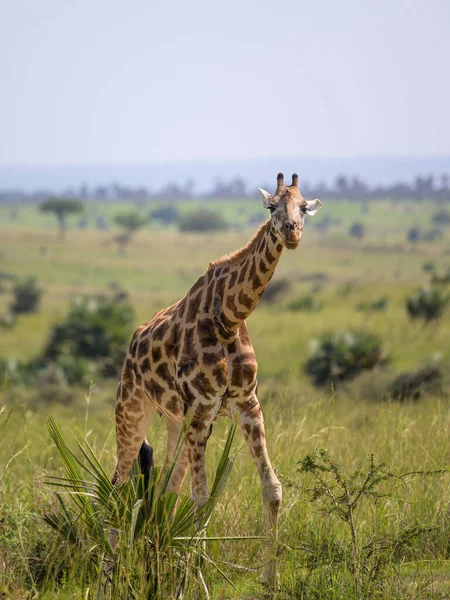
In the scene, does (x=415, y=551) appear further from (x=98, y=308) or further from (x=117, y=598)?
(x=98, y=308)

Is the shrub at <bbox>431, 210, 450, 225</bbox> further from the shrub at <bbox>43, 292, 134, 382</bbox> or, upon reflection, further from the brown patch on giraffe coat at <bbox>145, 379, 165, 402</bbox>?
the brown patch on giraffe coat at <bbox>145, 379, 165, 402</bbox>

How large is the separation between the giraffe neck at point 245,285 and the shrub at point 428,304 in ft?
88.5

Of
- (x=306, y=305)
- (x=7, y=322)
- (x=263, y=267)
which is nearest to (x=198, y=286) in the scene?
(x=263, y=267)

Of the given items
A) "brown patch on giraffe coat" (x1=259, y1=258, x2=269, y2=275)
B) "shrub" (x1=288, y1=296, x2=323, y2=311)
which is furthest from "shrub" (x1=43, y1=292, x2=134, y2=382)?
"brown patch on giraffe coat" (x1=259, y1=258, x2=269, y2=275)

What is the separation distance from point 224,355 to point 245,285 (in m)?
0.45

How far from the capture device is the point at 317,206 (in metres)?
5.56

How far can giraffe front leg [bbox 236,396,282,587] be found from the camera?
584 centimetres

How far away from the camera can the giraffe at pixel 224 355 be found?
5.84m

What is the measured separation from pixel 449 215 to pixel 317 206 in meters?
149

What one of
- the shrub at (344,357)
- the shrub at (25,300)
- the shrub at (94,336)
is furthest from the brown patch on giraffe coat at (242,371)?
the shrub at (25,300)

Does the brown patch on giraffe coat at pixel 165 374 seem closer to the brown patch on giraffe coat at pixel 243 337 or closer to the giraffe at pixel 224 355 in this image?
the giraffe at pixel 224 355

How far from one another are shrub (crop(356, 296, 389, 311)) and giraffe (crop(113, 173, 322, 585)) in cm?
3287

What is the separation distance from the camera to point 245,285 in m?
6.02

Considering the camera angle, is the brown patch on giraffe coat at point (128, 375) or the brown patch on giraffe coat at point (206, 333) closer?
the brown patch on giraffe coat at point (206, 333)
